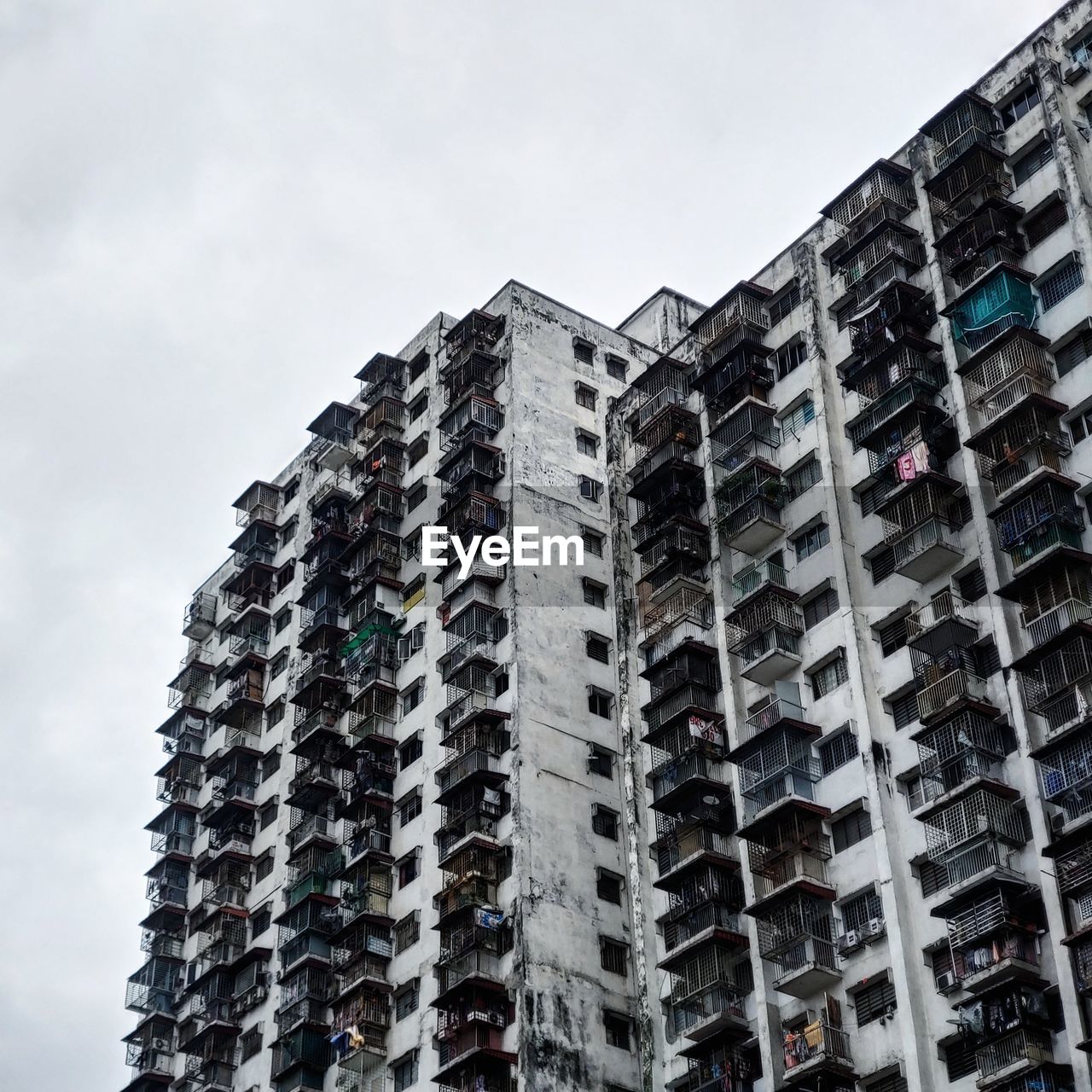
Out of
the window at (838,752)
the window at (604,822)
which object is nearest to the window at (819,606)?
the window at (838,752)

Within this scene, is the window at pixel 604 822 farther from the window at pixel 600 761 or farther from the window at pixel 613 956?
the window at pixel 613 956

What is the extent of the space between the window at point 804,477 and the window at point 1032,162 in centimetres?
1016

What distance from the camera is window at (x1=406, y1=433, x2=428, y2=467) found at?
73938mm

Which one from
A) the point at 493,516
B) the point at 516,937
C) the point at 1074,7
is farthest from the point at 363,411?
the point at 1074,7

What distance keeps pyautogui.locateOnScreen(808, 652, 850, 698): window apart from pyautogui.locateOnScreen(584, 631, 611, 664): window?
12547 millimetres

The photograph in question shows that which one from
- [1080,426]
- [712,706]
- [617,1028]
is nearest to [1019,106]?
[1080,426]

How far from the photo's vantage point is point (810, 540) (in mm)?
55844

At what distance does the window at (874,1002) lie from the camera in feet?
153

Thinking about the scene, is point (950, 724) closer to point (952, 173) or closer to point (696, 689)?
point (696, 689)

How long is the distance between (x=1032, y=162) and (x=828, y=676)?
53.2 ft

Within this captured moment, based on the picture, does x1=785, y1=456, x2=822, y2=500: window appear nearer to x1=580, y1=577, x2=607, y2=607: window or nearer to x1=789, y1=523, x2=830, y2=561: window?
x1=789, y1=523, x2=830, y2=561: window

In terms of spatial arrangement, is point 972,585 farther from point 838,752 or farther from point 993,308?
point 993,308

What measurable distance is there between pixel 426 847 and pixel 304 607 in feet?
55.1

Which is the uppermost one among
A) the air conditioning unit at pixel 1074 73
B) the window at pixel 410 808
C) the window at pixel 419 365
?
the window at pixel 419 365
